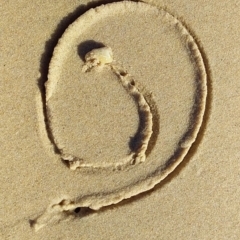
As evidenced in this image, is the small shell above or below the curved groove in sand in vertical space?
above

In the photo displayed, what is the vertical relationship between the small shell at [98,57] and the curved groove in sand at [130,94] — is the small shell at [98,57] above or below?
above

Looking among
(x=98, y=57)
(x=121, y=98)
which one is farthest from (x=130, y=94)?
(x=98, y=57)

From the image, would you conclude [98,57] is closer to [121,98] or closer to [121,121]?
[121,98]

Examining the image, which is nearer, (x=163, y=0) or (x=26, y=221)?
(x=26, y=221)

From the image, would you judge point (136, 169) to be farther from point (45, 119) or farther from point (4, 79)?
point (4, 79)

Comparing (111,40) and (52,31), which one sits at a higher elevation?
(52,31)

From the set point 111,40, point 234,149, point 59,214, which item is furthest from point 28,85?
point 234,149
